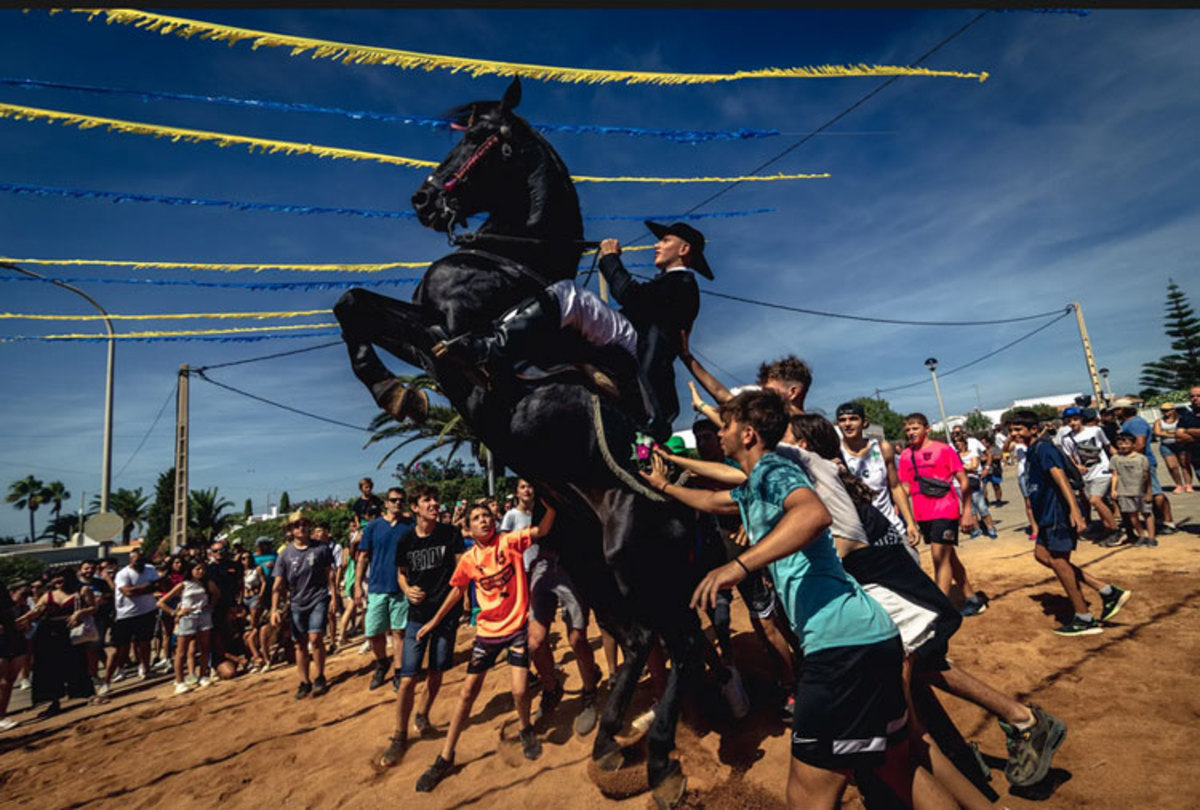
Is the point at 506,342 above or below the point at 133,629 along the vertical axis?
above

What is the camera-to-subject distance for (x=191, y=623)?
8.65 meters

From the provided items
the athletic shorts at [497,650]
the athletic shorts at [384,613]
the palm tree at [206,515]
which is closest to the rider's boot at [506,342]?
the athletic shorts at [497,650]

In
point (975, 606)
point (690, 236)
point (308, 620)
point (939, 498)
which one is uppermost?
point (690, 236)

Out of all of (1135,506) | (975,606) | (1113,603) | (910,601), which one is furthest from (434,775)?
(1135,506)

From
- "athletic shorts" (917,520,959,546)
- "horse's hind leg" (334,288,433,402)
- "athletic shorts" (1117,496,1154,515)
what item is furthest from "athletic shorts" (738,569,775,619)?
"athletic shorts" (1117,496,1154,515)

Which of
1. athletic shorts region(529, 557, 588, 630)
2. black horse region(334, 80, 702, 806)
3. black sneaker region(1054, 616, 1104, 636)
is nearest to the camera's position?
black horse region(334, 80, 702, 806)

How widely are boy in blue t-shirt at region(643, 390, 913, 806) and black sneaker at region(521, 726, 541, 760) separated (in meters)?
2.70

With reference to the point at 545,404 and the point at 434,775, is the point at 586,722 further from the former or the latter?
the point at 545,404

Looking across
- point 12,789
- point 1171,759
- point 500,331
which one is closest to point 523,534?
point 500,331

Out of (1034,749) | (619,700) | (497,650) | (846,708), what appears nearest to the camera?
(846,708)

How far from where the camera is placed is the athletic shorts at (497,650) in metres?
4.38

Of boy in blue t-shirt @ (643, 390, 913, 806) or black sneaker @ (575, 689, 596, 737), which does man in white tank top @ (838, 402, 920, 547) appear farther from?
black sneaker @ (575, 689, 596, 737)

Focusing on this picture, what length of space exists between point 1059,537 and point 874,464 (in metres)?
1.88

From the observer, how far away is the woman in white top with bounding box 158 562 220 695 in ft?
28.0
